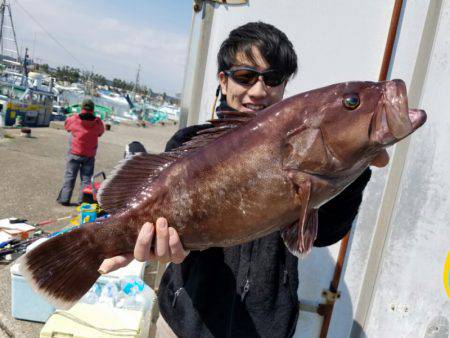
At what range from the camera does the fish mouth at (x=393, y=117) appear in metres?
1.43

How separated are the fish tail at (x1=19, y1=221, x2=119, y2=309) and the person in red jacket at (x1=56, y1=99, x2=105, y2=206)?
7.56m

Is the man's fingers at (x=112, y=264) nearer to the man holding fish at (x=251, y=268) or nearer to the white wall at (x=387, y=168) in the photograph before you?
the man holding fish at (x=251, y=268)

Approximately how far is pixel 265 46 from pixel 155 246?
1399mm

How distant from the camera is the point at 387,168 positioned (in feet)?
10.1

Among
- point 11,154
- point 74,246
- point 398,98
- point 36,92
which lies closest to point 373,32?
point 398,98

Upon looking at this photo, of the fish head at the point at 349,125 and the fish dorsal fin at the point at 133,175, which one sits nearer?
the fish head at the point at 349,125

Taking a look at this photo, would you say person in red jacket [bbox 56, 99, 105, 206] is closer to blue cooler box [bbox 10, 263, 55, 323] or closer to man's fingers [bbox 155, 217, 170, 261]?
blue cooler box [bbox 10, 263, 55, 323]

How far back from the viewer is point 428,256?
300 centimetres

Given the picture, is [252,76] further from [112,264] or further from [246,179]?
[112,264]

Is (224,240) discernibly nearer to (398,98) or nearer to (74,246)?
(74,246)

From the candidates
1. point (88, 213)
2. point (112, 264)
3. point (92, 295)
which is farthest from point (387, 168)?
point (88, 213)

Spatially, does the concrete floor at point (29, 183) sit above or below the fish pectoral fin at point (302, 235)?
below

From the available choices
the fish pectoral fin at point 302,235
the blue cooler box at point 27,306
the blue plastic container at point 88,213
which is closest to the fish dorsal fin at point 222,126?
the fish pectoral fin at point 302,235

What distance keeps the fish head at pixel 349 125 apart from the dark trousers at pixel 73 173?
329 inches
